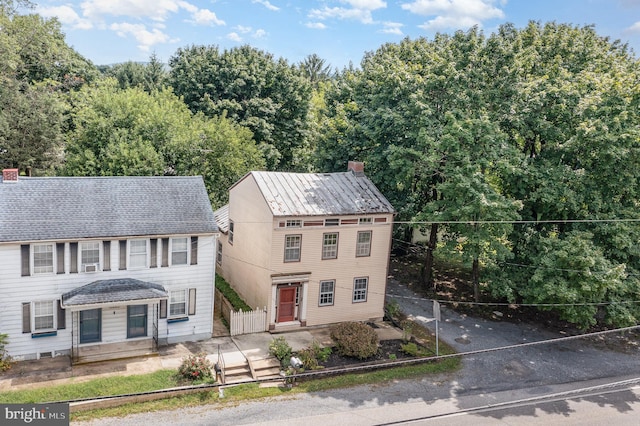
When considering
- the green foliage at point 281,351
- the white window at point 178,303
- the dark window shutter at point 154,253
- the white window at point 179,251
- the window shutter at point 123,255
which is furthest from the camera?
the white window at point 178,303

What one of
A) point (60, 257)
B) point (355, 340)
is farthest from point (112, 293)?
point (355, 340)

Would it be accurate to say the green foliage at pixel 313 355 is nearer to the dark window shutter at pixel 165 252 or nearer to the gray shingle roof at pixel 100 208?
the gray shingle roof at pixel 100 208

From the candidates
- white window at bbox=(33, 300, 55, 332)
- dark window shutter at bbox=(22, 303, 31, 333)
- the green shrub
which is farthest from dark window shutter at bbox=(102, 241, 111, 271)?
the green shrub

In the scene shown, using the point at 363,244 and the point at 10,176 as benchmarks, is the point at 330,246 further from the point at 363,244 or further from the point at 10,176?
the point at 10,176

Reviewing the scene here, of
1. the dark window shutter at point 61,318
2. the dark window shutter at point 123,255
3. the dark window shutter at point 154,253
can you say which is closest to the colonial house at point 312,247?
the dark window shutter at point 154,253

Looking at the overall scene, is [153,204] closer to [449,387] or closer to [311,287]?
[311,287]

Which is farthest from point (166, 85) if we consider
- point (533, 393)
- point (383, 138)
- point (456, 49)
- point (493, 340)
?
point (533, 393)
